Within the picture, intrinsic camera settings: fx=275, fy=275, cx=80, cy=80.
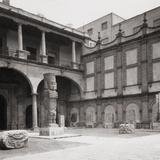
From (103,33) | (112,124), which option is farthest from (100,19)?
(112,124)

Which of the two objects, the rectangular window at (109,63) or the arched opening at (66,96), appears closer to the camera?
the rectangular window at (109,63)

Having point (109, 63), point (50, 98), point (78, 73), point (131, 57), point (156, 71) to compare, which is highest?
point (131, 57)

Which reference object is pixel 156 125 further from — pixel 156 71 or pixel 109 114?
pixel 109 114

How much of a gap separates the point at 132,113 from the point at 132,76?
136 inches

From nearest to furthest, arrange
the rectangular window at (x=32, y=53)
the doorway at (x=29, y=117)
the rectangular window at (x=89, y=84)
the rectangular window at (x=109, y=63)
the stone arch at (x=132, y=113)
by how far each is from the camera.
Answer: the stone arch at (x=132, y=113), the rectangular window at (x=109, y=63), the doorway at (x=29, y=117), the rectangular window at (x=32, y=53), the rectangular window at (x=89, y=84)

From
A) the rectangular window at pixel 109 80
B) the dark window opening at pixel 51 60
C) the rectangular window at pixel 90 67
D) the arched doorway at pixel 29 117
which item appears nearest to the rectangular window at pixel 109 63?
the rectangular window at pixel 109 80

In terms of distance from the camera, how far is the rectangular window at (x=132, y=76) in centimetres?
2562

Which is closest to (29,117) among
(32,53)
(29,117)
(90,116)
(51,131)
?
(29,117)

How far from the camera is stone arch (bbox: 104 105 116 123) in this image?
88.3 ft

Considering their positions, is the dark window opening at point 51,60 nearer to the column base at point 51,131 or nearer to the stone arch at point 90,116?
the stone arch at point 90,116

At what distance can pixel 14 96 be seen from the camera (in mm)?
27188

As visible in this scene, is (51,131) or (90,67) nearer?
(51,131)

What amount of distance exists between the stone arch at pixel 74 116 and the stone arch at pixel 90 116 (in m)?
1.53

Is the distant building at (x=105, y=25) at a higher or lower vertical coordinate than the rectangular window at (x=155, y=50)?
higher
